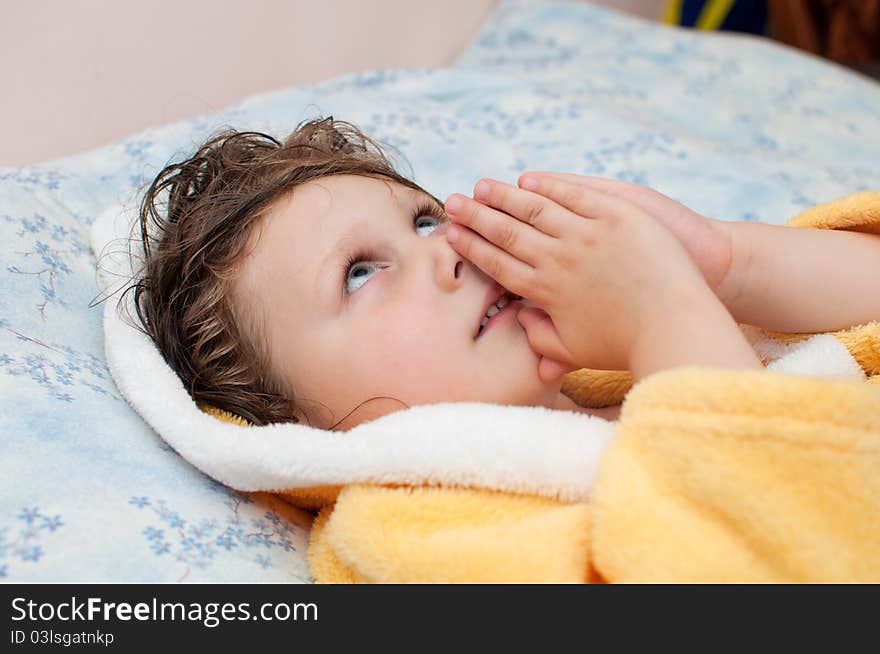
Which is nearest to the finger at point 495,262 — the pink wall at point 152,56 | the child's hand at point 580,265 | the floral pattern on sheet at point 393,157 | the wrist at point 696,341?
the child's hand at point 580,265

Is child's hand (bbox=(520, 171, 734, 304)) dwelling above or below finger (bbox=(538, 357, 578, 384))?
above

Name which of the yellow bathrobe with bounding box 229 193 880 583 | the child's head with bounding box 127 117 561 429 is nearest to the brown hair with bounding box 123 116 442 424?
the child's head with bounding box 127 117 561 429

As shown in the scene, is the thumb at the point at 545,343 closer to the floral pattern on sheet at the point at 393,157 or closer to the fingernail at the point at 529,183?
the fingernail at the point at 529,183

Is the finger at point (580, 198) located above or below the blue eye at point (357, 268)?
above

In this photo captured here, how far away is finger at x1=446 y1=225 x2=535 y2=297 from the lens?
2.86ft

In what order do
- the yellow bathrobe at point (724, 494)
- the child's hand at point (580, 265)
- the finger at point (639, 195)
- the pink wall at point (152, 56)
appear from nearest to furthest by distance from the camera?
the yellow bathrobe at point (724, 494) < the child's hand at point (580, 265) < the finger at point (639, 195) < the pink wall at point (152, 56)

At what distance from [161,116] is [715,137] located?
1.05m

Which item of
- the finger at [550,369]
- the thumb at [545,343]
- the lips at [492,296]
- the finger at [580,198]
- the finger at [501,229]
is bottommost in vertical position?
the finger at [550,369]

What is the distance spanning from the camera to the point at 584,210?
86cm

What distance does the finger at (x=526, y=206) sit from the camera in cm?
87

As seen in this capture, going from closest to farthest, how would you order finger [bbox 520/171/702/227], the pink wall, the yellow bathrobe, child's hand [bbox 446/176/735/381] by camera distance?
the yellow bathrobe
child's hand [bbox 446/176/735/381]
finger [bbox 520/171/702/227]
the pink wall
